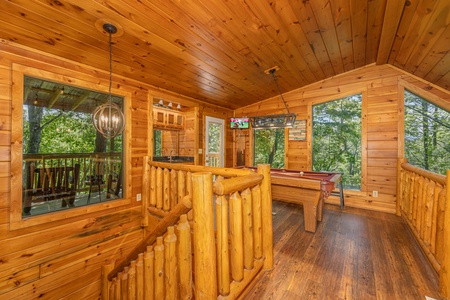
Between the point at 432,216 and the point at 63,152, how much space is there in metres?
4.45

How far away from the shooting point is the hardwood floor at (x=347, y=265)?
1.61m

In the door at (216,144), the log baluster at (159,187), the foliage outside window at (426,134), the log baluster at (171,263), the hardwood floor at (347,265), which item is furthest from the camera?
the door at (216,144)

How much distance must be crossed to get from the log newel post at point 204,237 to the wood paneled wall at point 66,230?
99.3 inches

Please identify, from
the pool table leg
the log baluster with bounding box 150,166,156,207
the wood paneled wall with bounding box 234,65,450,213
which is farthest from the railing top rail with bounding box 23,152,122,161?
the wood paneled wall with bounding box 234,65,450,213

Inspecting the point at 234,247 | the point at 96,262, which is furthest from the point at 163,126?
the point at 234,247

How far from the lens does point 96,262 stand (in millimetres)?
2881

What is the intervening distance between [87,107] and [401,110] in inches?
214

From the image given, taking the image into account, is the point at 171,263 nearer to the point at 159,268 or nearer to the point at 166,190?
the point at 159,268

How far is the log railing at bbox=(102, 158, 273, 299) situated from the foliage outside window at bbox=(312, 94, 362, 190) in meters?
3.25

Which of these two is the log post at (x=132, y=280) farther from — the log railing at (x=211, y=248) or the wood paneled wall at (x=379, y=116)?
the wood paneled wall at (x=379, y=116)

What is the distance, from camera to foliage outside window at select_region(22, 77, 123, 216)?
2.39m

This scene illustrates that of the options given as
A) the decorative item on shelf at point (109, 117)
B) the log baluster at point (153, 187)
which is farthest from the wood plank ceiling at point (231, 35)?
the log baluster at point (153, 187)

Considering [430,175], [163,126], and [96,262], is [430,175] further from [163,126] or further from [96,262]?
[163,126]

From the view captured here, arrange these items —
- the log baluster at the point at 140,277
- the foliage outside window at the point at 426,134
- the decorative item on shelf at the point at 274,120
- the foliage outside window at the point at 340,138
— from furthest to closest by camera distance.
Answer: the foliage outside window at the point at 340,138, the decorative item on shelf at the point at 274,120, the foliage outside window at the point at 426,134, the log baluster at the point at 140,277
